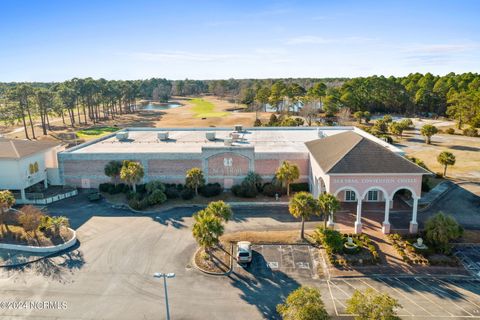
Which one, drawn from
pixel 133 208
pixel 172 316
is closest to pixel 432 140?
pixel 133 208

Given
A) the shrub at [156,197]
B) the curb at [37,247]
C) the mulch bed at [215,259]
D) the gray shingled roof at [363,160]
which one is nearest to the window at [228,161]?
the shrub at [156,197]

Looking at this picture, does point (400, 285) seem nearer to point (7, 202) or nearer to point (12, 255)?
point (12, 255)

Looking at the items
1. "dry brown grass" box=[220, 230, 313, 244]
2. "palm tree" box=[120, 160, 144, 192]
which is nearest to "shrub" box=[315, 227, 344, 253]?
"dry brown grass" box=[220, 230, 313, 244]

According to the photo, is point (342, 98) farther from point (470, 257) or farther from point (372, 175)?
point (470, 257)

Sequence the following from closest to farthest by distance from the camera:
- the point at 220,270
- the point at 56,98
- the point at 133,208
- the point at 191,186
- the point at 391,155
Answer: the point at 220,270 → the point at 391,155 → the point at 133,208 → the point at 191,186 → the point at 56,98

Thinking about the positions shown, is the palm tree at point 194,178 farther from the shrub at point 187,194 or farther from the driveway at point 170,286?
the driveway at point 170,286

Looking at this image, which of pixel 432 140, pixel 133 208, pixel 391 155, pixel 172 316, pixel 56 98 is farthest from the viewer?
pixel 56 98

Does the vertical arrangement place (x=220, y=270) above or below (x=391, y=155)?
below
